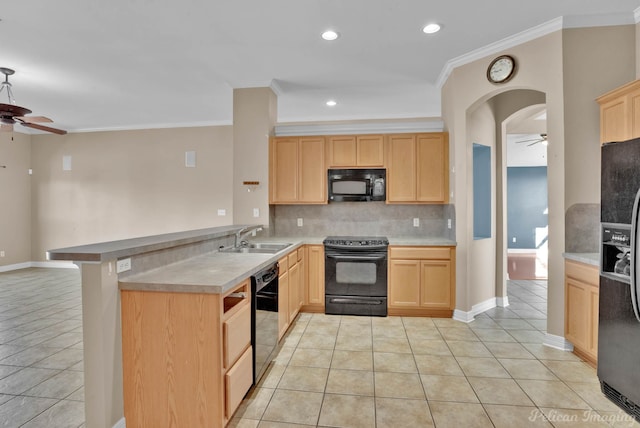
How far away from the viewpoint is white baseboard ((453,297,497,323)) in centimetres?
367

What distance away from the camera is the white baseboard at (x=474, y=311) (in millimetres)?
3674

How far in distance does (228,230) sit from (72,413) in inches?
68.3

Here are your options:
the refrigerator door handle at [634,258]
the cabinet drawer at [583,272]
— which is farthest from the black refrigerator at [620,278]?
the cabinet drawer at [583,272]

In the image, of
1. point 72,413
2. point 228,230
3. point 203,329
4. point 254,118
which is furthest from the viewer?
point 254,118

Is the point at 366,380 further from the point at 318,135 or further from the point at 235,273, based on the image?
the point at 318,135

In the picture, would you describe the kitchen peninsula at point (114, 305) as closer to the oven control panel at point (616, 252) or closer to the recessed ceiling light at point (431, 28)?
the oven control panel at point (616, 252)

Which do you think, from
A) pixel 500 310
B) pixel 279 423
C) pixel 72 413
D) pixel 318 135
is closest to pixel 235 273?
pixel 279 423

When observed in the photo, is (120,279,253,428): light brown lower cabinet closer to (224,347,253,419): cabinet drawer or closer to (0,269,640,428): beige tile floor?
(224,347,253,419): cabinet drawer

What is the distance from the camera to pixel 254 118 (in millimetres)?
4293

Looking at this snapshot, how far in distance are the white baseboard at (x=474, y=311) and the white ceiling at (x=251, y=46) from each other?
9.54ft

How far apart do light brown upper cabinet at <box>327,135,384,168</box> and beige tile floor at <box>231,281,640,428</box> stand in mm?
2055

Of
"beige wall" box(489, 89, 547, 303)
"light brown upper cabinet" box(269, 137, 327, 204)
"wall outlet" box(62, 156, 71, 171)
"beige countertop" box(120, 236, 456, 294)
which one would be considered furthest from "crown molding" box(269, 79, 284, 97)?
"wall outlet" box(62, 156, 71, 171)

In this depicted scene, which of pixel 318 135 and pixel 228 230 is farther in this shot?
pixel 318 135

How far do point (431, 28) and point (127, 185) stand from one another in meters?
6.21
